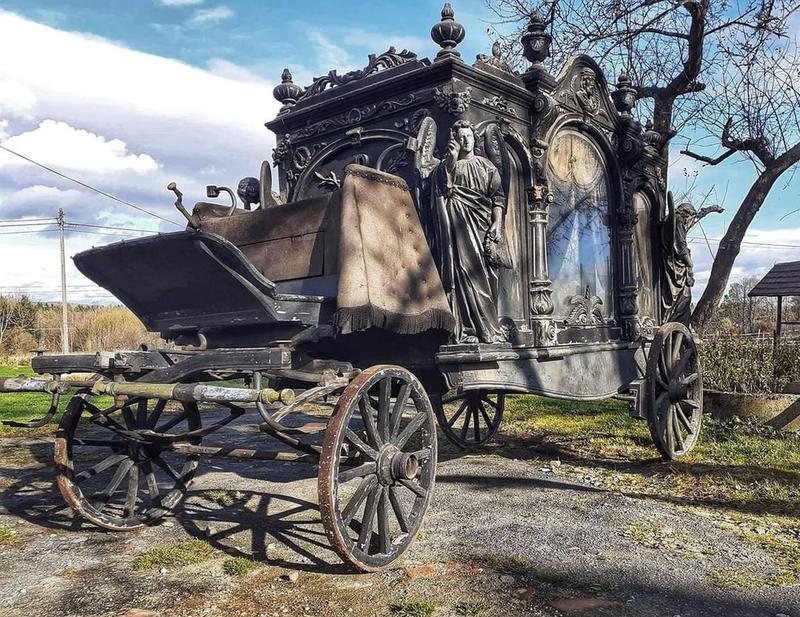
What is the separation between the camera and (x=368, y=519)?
391 cm

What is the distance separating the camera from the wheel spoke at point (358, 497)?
12.4 feet

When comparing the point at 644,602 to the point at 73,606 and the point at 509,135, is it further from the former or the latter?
the point at 509,135

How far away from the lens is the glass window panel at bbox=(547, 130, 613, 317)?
650 centimetres

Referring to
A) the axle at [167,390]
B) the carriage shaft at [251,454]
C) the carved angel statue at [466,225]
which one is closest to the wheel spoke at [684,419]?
the carved angel statue at [466,225]

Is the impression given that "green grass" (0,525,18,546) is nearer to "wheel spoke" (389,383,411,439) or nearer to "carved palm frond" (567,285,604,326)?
"wheel spoke" (389,383,411,439)

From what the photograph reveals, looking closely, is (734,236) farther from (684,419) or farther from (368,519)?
(368,519)

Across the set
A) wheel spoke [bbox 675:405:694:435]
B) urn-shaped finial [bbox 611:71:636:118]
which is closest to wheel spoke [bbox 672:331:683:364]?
wheel spoke [bbox 675:405:694:435]

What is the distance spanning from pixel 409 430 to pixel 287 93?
154 inches

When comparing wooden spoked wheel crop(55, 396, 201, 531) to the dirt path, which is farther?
wooden spoked wheel crop(55, 396, 201, 531)

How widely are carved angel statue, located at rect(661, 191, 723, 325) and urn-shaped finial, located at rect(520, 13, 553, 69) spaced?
3.01m

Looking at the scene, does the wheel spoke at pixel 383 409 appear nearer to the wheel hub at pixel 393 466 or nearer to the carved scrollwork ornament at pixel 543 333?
the wheel hub at pixel 393 466

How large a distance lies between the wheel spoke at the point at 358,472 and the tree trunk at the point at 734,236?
31.6 feet

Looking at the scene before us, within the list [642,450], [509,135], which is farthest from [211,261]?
[642,450]

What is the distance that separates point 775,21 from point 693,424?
28.0ft
